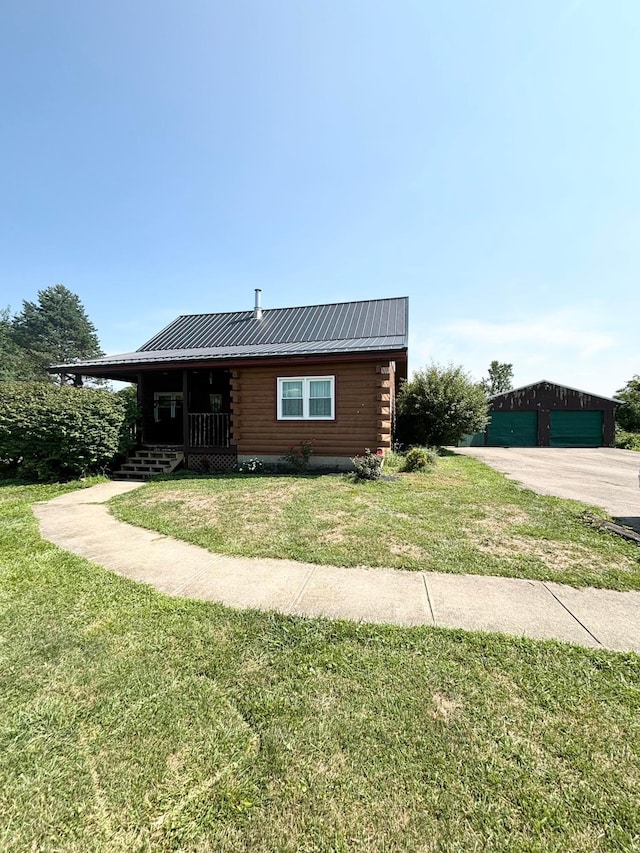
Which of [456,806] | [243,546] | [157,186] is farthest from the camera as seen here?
→ [157,186]

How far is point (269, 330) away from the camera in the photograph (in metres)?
14.0

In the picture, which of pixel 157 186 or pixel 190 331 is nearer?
pixel 157 186

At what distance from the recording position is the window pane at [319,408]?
9.83 metres

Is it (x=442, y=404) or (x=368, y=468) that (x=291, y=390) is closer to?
(x=368, y=468)

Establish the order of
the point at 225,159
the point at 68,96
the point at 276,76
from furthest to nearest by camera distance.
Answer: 1. the point at 225,159
2. the point at 68,96
3. the point at 276,76

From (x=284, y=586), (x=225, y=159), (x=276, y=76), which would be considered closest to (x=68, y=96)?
(x=225, y=159)

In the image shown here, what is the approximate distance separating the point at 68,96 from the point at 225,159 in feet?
14.1

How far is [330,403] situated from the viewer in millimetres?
9797

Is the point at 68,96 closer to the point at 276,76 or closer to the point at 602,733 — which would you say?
the point at 276,76

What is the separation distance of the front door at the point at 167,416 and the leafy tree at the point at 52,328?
38070 millimetres

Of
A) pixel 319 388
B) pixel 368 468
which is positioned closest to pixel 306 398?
pixel 319 388

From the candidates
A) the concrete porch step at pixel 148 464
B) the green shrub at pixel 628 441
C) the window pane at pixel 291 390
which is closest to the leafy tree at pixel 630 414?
the green shrub at pixel 628 441

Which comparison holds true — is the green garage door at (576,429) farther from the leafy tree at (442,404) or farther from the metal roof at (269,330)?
the metal roof at (269,330)

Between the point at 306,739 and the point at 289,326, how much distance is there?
13579 millimetres
